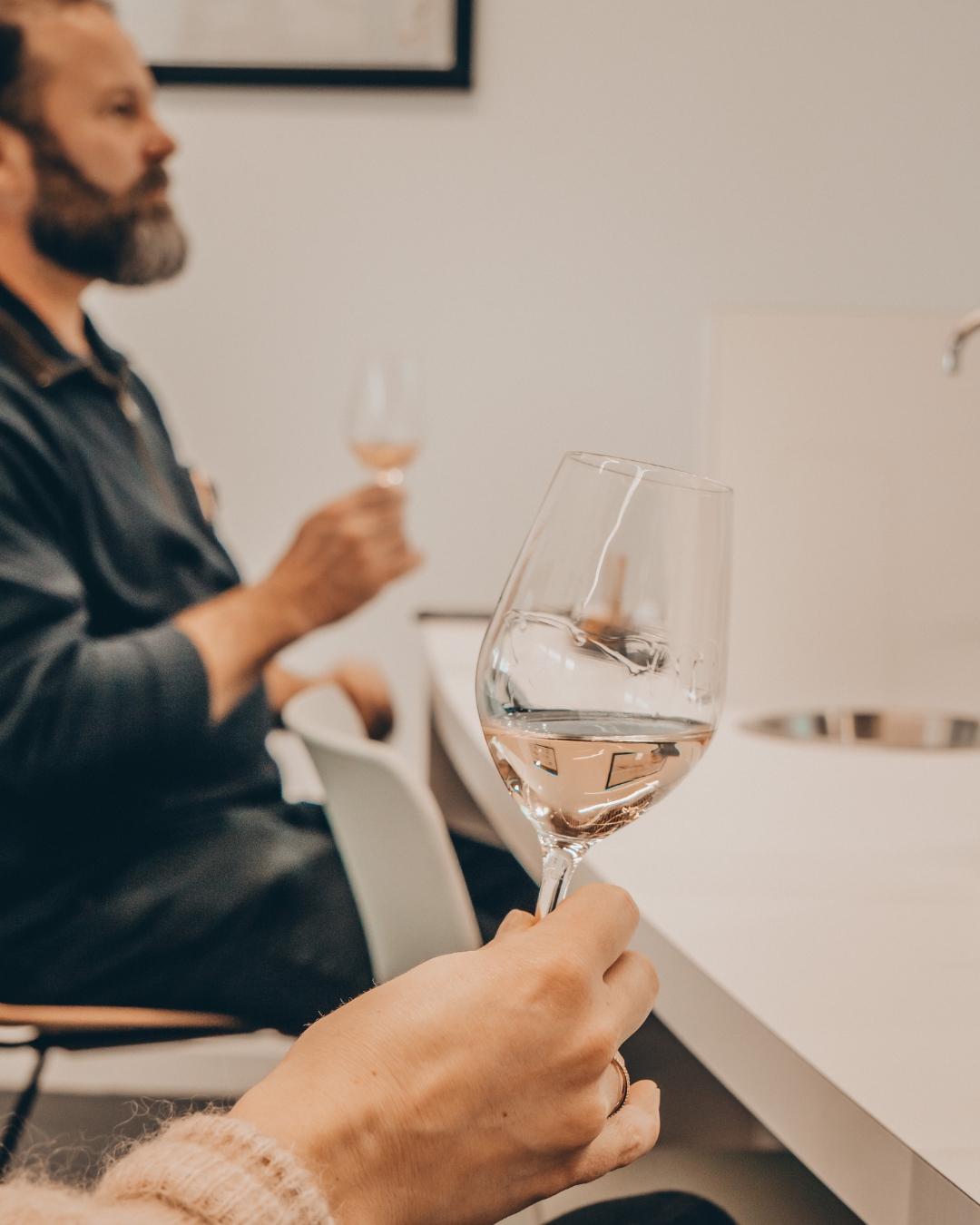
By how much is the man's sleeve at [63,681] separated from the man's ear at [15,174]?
483 millimetres

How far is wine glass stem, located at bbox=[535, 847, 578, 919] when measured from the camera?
41 centimetres

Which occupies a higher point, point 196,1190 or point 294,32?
point 294,32

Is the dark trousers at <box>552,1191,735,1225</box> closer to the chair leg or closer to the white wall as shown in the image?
the chair leg

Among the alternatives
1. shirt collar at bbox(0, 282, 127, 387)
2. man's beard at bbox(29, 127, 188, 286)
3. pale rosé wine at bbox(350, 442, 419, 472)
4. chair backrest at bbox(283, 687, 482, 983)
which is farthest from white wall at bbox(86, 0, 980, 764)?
chair backrest at bbox(283, 687, 482, 983)

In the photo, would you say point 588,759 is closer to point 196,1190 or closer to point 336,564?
point 196,1190

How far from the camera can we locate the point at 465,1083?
0.35 m

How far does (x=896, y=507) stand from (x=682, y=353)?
2.92 feet

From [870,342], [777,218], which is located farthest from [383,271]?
[870,342]

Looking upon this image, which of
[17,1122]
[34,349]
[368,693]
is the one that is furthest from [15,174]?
[17,1122]

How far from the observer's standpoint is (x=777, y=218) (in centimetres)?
209

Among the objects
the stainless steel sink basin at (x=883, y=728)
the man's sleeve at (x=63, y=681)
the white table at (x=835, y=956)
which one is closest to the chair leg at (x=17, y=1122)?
the man's sleeve at (x=63, y=681)

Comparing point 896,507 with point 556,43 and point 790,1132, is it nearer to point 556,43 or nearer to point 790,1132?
point 790,1132

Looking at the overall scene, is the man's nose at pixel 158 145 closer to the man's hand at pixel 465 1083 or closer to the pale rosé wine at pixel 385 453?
the pale rosé wine at pixel 385 453

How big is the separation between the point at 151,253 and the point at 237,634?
68cm
